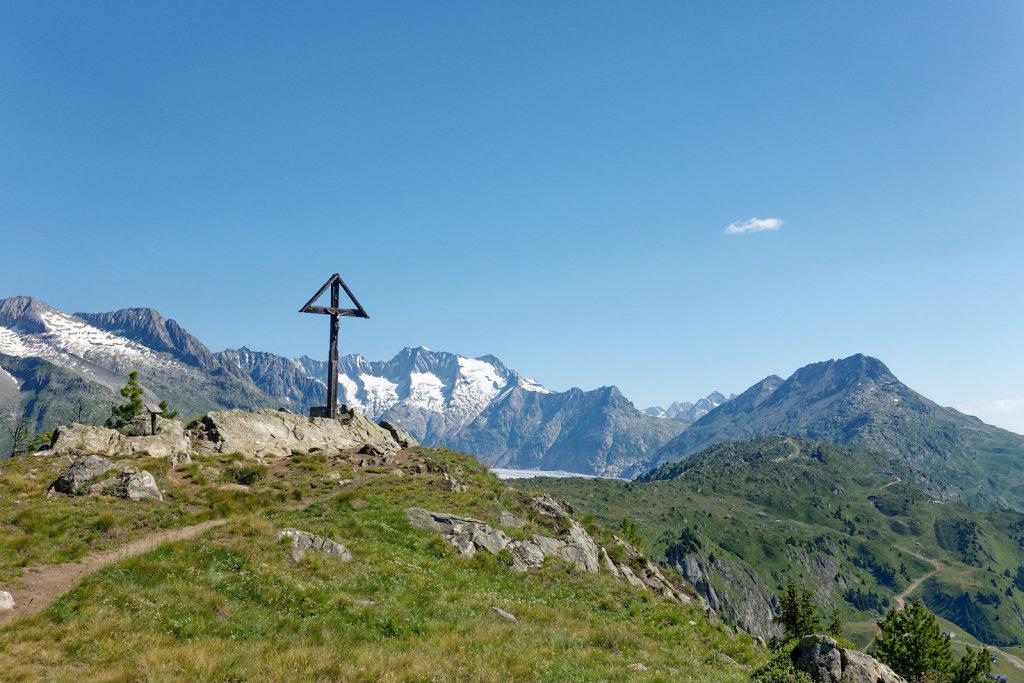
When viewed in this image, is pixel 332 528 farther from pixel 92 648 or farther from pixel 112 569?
pixel 92 648

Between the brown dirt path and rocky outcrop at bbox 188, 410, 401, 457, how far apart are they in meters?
20.2

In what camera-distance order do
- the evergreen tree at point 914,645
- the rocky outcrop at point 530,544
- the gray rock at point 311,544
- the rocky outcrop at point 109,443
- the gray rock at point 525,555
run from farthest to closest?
the evergreen tree at point 914,645 → the rocky outcrop at point 109,443 → the rocky outcrop at point 530,544 → the gray rock at point 525,555 → the gray rock at point 311,544

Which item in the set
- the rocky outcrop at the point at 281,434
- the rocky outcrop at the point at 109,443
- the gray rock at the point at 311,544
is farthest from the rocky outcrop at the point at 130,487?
the rocky outcrop at the point at 281,434

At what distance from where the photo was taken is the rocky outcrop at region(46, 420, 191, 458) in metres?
39.0

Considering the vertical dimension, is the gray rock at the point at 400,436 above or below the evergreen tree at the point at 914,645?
above

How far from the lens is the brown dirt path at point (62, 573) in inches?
717

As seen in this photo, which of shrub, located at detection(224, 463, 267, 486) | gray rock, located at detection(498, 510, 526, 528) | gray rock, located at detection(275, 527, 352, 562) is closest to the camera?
gray rock, located at detection(275, 527, 352, 562)

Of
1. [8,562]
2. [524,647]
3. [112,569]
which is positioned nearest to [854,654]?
[524,647]

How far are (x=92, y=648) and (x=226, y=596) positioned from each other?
4846 millimetres

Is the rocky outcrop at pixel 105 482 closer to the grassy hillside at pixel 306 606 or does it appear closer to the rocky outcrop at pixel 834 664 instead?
the grassy hillside at pixel 306 606

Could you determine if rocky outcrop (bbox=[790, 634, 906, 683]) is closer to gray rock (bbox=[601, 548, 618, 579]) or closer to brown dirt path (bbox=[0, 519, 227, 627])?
gray rock (bbox=[601, 548, 618, 579])

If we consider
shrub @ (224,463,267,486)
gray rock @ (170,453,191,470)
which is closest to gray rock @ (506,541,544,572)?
shrub @ (224,463,267,486)

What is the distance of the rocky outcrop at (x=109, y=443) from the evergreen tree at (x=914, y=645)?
243 feet

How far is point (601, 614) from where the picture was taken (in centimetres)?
2652
